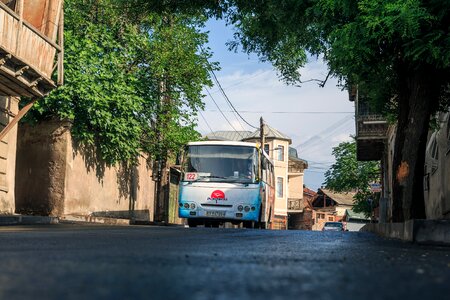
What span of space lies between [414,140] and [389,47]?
6.40 feet

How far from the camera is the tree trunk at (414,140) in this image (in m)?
10.7

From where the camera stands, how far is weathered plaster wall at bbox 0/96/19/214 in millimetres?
17078

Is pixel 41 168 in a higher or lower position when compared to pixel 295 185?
lower

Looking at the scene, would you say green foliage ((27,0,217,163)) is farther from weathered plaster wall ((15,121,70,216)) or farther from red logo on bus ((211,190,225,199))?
red logo on bus ((211,190,225,199))

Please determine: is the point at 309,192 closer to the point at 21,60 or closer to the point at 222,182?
the point at 222,182

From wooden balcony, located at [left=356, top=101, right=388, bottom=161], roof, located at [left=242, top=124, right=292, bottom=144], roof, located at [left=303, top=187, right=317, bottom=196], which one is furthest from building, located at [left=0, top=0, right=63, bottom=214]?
roof, located at [left=303, top=187, right=317, bottom=196]

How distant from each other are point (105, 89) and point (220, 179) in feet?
16.4

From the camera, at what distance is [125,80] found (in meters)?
21.7

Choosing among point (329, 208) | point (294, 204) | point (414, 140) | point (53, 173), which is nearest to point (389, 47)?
point (414, 140)

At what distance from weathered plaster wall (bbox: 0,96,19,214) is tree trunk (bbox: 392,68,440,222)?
11.1m

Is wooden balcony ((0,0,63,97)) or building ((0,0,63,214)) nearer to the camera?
wooden balcony ((0,0,63,97))

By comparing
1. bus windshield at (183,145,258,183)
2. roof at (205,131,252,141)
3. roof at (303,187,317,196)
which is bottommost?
bus windshield at (183,145,258,183)

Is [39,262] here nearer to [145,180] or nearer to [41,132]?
[41,132]

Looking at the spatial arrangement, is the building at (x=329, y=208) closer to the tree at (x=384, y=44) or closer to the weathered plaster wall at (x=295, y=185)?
the weathered plaster wall at (x=295, y=185)
